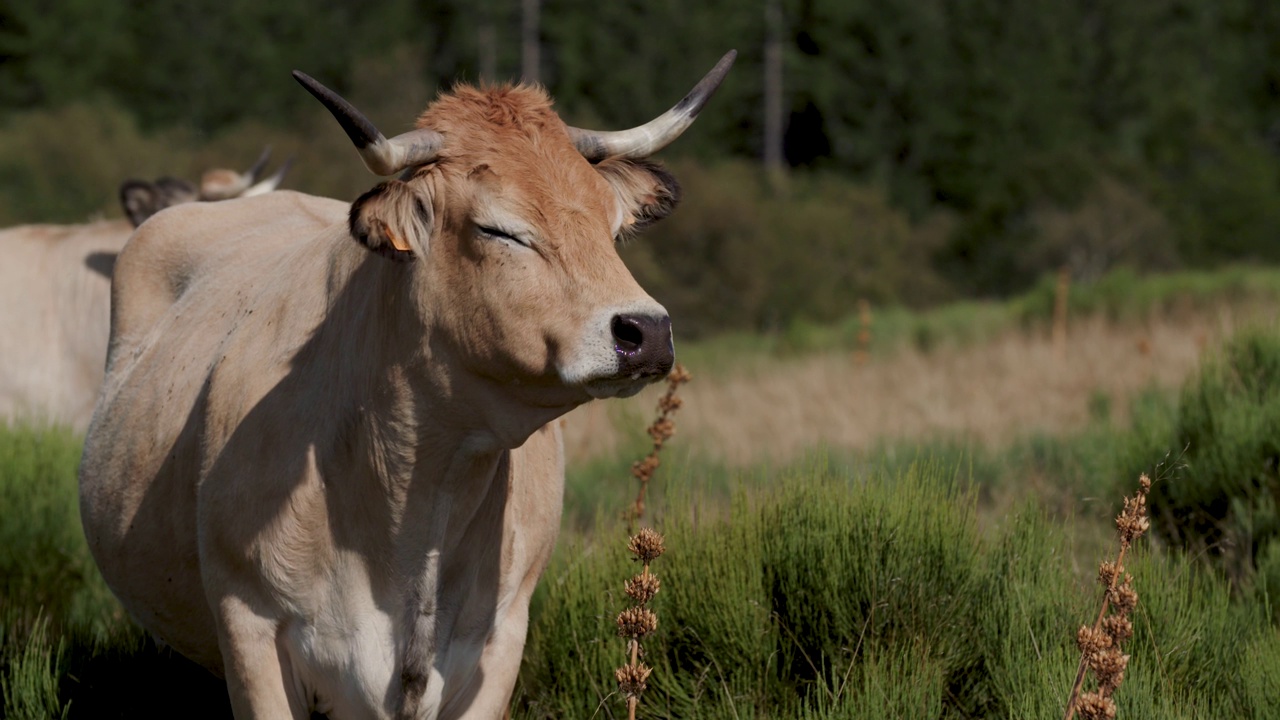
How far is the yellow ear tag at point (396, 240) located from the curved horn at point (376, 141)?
14 centimetres

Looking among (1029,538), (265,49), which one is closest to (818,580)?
(1029,538)

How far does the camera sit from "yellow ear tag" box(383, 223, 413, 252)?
3.80 meters

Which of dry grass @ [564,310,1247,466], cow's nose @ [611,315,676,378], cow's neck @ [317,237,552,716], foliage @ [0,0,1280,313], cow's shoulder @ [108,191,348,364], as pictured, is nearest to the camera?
cow's nose @ [611,315,676,378]

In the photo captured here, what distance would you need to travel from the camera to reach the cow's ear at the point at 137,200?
10.0 m

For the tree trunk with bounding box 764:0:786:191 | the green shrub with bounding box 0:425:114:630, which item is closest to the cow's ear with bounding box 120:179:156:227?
the green shrub with bounding box 0:425:114:630

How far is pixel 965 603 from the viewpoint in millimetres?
4887

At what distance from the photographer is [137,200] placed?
10.1 metres

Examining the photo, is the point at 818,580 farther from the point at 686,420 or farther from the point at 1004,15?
the point at 1004,15

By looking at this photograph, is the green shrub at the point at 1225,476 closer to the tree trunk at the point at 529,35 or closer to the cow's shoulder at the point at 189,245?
the cow's shoulder at the point at 189,245

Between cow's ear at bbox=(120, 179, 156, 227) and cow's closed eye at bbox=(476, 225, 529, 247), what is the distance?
6.84 metres

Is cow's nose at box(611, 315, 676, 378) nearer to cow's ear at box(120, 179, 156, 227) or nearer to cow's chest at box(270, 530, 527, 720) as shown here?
cow's chest at box(270, 530, 527, 720)

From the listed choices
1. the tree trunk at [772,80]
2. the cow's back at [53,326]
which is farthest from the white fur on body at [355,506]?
the tree trunk at [772,80]

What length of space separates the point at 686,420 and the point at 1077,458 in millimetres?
5458

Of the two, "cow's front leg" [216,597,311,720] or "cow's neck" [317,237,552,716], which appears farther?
"cow's front leg" [216,597,311,720]
